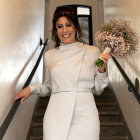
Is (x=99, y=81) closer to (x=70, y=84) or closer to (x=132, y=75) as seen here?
(x=70, y=84)

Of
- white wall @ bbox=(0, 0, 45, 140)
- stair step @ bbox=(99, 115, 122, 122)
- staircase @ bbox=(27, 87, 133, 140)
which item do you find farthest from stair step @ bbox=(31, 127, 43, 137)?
stair step @ bbox=(99, 115, 122, 122)

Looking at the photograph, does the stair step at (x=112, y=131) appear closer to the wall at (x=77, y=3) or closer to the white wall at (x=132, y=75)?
the white wall at (x=132, y=75)

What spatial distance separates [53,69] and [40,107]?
269 centimetres

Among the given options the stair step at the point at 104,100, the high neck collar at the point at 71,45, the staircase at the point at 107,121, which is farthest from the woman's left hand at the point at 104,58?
the stair step at the point at 104,100

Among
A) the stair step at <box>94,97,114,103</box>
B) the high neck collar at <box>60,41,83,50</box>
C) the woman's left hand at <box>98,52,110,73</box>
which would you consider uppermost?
the high neck collar at <box>60,41,83,50</box>

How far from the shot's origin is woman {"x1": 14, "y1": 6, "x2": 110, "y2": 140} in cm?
204

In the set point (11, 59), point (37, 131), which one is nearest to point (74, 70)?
point (11, 59)

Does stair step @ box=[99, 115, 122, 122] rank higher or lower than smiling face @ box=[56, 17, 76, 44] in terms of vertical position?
lower

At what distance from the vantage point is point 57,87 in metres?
2.25

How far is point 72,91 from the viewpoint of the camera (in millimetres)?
2186

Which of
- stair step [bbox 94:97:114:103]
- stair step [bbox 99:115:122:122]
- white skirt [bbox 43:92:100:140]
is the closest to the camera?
white skirt [bbox 43:92:100:140]

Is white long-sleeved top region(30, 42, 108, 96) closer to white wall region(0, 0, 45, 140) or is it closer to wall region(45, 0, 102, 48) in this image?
white wall region(0, 0, 45, 140)

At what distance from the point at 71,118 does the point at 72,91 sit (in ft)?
0.75

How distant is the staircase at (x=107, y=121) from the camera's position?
3966 mm
